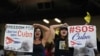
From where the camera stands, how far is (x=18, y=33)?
24.0 feet

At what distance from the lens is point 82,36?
7.10 m

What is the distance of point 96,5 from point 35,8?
4.97ft

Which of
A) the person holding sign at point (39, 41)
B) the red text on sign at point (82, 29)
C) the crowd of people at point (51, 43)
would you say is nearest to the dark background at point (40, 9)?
the red text on sign at point (82, 29)

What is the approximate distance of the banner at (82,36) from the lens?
704 centimetres

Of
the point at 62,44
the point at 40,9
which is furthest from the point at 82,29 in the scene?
the point at 40,9

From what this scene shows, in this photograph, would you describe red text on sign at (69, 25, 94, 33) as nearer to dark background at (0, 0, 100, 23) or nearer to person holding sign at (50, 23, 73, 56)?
person holding sign at (50, 23, 73, 56)

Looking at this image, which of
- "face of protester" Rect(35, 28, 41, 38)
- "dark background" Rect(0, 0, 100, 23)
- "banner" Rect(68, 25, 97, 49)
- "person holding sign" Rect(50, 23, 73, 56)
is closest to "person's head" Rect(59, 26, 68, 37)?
"person holding sign" Rect(50, 23, 73, 56)

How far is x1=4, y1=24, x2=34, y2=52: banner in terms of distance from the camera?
720 cm

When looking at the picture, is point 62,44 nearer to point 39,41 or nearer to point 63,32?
point 63,32

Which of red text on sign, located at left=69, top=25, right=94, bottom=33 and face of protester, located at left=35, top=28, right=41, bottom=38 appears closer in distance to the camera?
face of protester, located at left=35, top=28, right=41, bottom=38

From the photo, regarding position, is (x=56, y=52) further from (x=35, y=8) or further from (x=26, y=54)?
(x=35, y=8)

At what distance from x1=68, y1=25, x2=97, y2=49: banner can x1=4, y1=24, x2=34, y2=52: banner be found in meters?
0.68

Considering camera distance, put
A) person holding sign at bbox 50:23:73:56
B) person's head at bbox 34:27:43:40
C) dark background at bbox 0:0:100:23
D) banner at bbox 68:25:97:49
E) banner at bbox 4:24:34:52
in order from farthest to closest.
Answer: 1. dark background at bbox 0:0:100:23
2. banner at bbox 4:24:34:52
3. banner at bbox 68:25:97:49
4. person's head at bbox 34:27:43:40
5. person holding sign at bbox 50:23:73:56

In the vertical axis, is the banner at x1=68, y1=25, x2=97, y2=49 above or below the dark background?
below
